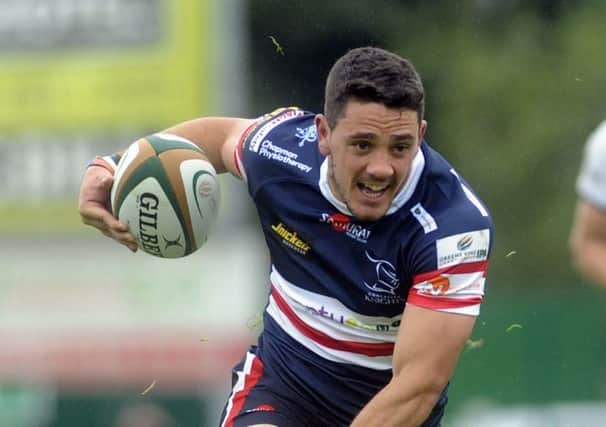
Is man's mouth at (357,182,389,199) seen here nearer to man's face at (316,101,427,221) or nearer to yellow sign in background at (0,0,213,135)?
man's face at (316,101,427,221)

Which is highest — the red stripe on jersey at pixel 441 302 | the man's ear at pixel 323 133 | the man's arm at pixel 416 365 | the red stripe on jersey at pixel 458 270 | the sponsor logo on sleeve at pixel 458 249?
the man's ear at pixel 323 133

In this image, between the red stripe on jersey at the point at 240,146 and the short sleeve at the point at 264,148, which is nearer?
the short sleeve at the point at 264,148

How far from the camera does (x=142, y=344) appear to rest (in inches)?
690

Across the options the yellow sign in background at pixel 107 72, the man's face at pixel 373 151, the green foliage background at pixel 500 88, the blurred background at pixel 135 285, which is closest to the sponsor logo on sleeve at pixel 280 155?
the man's face at pixel 373 151

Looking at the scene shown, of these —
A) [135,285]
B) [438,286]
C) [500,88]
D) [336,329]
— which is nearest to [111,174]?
[336,329]

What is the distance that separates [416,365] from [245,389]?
1151 millimetres

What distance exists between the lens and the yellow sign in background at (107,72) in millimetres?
16438

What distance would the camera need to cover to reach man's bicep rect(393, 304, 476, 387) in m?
6.82

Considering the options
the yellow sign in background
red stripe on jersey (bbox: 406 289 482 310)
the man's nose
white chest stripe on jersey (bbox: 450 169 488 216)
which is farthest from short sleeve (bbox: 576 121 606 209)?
the yellow sign in background

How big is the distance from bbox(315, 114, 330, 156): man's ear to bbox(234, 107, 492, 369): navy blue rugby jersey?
19 centimetres

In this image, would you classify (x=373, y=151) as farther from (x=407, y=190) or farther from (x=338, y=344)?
(x=338, y=344)

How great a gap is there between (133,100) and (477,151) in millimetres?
8588

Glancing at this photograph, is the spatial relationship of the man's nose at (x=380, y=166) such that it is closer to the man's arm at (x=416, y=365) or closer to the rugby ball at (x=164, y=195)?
the man's arm at (x=416, y=365)

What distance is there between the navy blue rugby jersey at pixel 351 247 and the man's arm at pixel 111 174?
19 centimetres
